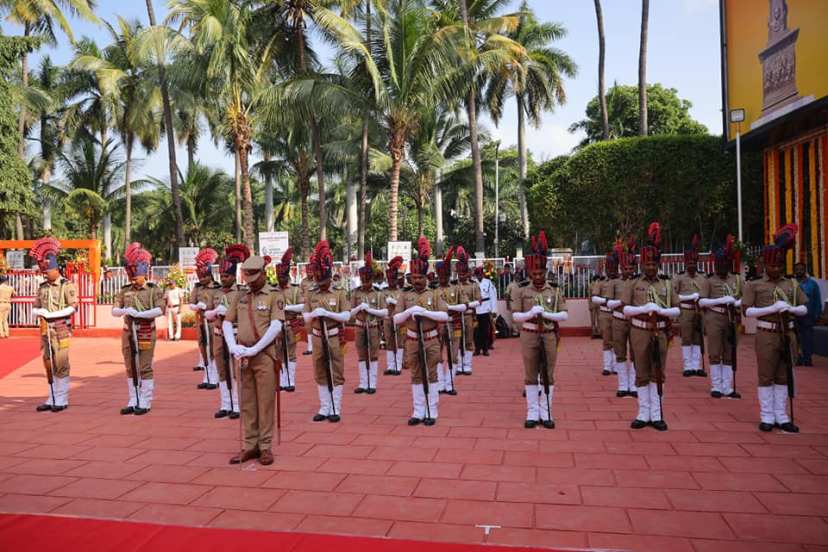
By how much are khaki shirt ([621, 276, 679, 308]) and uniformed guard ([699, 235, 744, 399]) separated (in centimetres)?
176

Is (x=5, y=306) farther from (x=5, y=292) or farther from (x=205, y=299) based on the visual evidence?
(x=205, y=299)

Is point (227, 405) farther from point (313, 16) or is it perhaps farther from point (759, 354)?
point (313, 16)

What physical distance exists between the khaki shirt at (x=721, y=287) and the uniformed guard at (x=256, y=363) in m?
6.15

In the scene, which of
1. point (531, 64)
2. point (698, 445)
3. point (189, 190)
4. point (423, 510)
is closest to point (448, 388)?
point (698, 445)

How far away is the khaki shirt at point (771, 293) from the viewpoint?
6.86m

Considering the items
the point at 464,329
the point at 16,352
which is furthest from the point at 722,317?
the point at 16,352

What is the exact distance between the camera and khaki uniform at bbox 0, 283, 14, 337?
17.0 m

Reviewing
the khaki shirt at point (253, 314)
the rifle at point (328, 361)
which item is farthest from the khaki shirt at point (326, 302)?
the khaki shirt at point (253, 314)

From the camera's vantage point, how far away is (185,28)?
20172 mm

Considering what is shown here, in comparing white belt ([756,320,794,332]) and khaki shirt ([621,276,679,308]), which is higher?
khaki shirt ([621,276,679,308])

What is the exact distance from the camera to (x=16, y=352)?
14336mm

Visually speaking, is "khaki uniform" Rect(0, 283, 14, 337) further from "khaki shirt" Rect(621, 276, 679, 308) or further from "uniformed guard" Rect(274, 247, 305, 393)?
"khaki shirt" Rect(621, 276, 679, 308)

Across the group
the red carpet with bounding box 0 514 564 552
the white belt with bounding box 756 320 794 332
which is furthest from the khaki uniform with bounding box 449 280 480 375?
the red carpet with bounding box 0 514 564 552

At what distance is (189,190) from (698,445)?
115 ft
